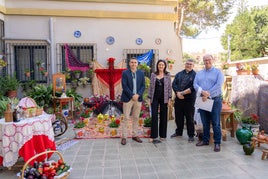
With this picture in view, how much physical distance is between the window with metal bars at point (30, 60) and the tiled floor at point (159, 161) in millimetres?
3623

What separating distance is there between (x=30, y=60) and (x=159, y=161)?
541 cm

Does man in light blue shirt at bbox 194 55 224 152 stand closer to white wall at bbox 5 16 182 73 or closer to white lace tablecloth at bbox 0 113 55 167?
white lace tablecloth at bbox 0 113 55 167

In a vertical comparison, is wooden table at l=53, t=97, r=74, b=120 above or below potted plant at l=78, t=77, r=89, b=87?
below

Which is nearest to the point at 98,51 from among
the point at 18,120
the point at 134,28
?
the point at 134,28

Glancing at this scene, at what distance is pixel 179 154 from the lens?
3.54 meters

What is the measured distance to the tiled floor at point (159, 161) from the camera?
9.25ft

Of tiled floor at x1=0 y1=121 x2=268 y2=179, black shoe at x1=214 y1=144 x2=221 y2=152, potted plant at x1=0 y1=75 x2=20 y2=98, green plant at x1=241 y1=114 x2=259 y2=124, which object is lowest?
tiled floor at x1=0 y1=121 x2=268 y2=179

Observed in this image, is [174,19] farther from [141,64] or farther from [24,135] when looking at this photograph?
[24,135]

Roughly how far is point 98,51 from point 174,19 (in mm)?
2712

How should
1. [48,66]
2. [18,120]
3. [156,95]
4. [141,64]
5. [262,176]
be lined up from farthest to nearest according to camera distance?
[48,66]
[141,64]
[156,95]
[18,120]
[262,176]

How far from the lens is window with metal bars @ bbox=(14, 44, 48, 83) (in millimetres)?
6715

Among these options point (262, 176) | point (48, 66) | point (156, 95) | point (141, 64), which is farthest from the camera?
point (48, 66)

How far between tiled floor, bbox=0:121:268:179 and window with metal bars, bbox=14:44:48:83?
3623 millimetres

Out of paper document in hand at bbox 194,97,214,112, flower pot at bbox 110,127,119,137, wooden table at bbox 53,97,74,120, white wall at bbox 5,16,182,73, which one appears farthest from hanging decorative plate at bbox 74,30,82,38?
paper document in hand at bbox 194,97,214,112
